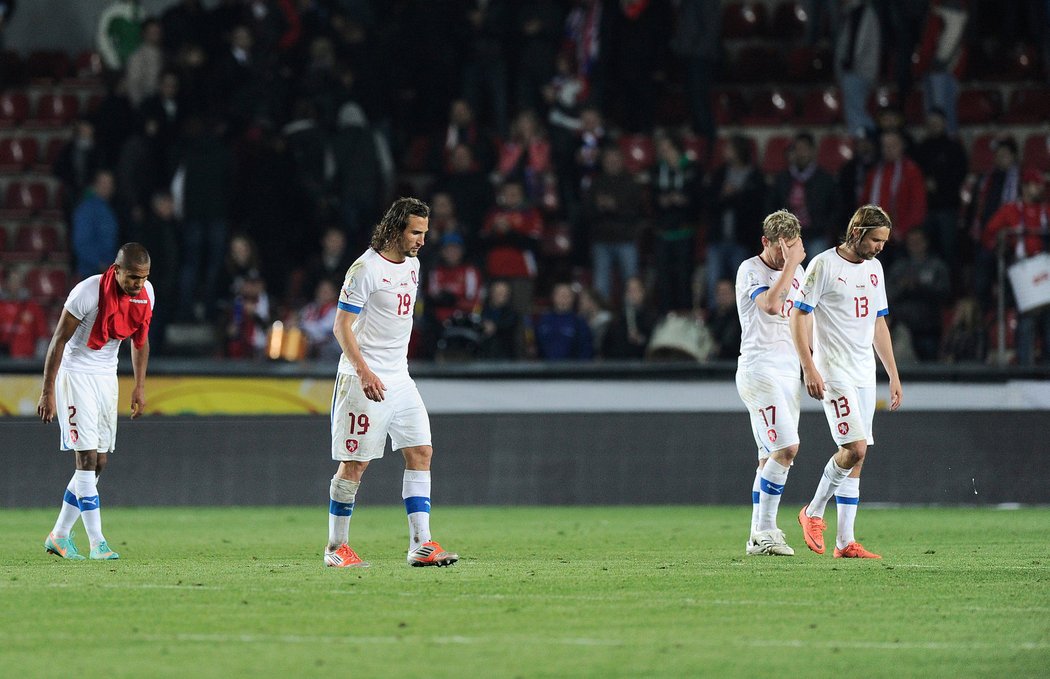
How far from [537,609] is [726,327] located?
987 centimetres

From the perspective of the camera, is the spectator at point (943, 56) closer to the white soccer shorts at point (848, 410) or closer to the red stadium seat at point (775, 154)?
the red stadium seat at point (775, 154)

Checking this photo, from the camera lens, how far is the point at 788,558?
10375mm

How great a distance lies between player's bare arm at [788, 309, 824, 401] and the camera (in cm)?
1011

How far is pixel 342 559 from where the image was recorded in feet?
32.1

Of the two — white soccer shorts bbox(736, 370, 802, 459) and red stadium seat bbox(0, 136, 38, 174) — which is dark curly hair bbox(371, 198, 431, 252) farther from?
red stadium seat bbox(0, 136, 38, 174)

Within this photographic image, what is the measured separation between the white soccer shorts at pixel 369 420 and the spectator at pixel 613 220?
949cm

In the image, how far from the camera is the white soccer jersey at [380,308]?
9633mm

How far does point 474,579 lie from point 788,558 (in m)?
2.34

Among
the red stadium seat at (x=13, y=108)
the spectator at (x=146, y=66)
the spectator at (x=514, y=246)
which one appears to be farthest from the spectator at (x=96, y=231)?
the red stadium seat at (x=13, y=108)

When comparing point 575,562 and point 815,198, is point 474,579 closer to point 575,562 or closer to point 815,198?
point 575,562

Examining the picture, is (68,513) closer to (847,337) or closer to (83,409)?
(83,409)

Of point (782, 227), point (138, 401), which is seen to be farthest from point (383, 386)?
point (782, 227)

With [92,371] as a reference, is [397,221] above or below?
above

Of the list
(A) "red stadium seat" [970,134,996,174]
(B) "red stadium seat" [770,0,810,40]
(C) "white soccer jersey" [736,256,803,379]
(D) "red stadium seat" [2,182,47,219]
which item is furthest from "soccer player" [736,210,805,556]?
(D) "red stadium seat" [2,182,47,219]
